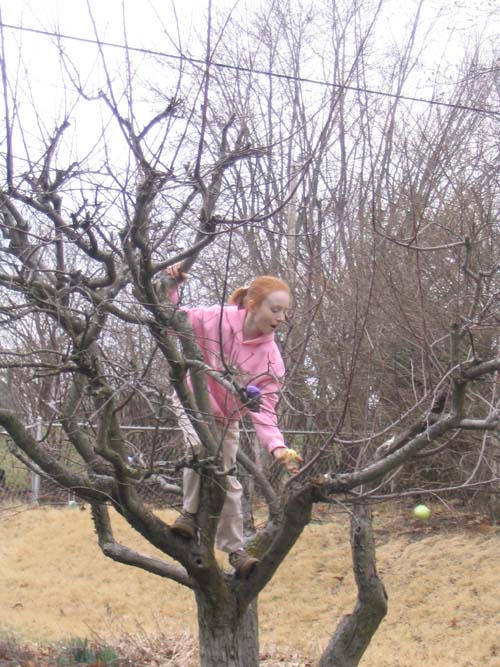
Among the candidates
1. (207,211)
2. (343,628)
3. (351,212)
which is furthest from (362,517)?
(351,212)

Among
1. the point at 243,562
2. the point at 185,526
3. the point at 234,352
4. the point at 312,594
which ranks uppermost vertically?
the point at 234,352

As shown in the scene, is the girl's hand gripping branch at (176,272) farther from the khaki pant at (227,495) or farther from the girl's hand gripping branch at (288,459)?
the girl's hand gripping branch at (288,459)

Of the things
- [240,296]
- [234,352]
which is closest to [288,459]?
[234,352]

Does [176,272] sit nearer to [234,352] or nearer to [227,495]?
[234,352]

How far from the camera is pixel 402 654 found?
7.50m

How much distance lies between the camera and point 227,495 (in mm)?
4230

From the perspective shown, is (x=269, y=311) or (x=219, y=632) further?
(x=219, y=632)

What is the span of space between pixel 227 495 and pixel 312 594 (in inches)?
226

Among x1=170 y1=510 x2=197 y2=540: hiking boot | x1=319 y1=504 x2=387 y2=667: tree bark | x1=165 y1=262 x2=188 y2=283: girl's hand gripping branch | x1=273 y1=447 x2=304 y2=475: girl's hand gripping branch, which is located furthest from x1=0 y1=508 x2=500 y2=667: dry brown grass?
x1=165 y1=262 x2=188 y2=283: girl's hand gripping branch

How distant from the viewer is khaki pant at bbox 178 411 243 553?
4137 millimetres

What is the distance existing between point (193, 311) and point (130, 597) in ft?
21.7

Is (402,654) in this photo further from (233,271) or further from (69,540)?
(69,540)

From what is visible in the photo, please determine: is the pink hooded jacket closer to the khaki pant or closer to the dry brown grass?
the khaki pant

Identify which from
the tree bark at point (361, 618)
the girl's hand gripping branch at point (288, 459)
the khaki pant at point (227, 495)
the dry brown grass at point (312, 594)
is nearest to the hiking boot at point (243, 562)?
the khaki pant at point (227, 495)
